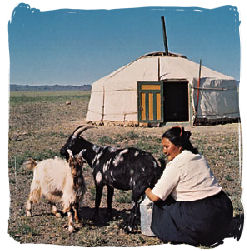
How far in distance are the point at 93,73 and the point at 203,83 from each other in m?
5.78

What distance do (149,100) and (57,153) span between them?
14.3ft

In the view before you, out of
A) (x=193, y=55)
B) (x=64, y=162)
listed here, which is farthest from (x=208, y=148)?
(x=64, y=162)

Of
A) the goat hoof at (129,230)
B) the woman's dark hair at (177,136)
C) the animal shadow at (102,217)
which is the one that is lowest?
the goat hoof at (129,230)

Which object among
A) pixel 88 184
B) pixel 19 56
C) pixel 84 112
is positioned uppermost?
pixel 19 56

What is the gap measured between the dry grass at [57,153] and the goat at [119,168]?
22cm

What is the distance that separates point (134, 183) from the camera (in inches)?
196

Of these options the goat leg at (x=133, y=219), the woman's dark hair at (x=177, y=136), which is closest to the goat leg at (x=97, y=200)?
the goat leg at (x=133, y=219)

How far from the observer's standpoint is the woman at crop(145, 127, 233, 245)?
4.41 m

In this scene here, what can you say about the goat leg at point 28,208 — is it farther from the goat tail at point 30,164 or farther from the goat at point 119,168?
the goat at point 119,168

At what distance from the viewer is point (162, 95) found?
10.1 metres

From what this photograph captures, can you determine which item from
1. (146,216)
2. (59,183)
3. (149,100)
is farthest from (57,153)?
(149,100)

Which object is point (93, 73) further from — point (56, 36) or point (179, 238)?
point (179, 238)

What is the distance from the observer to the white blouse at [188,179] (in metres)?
4.41

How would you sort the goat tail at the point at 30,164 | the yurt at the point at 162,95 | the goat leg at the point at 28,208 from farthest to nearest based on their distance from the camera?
the yurt at the point at 162,95 → the goat leg at the point at 28,208 → the goat tail at the point at 30,164
